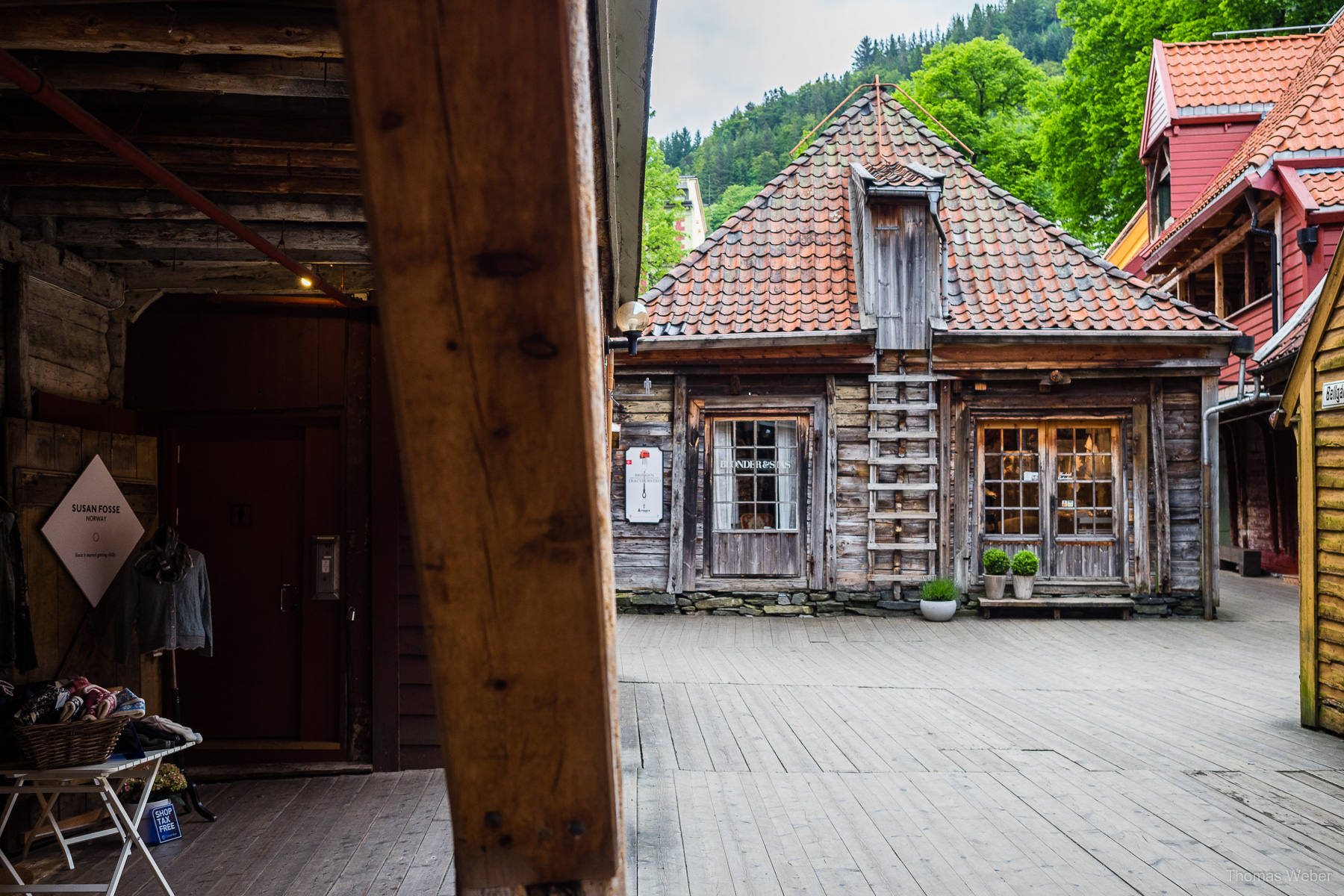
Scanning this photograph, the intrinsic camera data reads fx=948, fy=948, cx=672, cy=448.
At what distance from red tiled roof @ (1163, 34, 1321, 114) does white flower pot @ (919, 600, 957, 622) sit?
10744mm

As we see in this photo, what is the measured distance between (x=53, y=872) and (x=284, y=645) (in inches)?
77.7

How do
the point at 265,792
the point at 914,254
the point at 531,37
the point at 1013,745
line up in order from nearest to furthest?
the point at 531,37, the point at 265,792, the point at 1013,745, the point at 914,254

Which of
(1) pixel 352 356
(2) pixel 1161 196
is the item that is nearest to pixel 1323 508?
(1) pixel 352 356

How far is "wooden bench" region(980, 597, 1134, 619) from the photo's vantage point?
35.7 ft

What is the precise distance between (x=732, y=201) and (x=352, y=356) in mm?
42440

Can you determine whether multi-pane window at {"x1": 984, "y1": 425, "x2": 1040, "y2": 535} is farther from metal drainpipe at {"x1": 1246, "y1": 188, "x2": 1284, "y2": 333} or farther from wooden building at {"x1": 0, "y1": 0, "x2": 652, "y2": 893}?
wooden building at {"x1": 0, "y1": 0, "x2": 652, "y2": 893}

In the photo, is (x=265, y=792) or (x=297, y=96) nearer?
(x=297, y=96)

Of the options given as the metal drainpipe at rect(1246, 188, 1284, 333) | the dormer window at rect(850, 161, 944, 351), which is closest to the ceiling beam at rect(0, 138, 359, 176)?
the dormer window at rect(850, 161, 944, 351)

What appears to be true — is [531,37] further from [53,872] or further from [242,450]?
[242,450]

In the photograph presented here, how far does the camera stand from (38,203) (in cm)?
441

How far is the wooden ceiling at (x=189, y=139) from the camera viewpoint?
2.77 m

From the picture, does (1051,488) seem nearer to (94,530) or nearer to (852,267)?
(852,267)

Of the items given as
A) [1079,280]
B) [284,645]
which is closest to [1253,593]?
[1079,280]

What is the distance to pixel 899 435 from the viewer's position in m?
11.0
